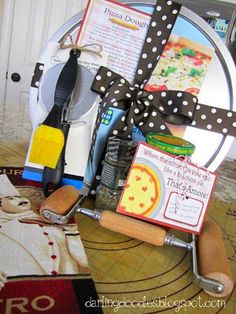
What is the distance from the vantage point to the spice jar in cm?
46

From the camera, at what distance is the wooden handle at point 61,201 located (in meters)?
0.41

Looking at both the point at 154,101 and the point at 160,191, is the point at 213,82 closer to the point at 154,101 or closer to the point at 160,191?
the point at 154,101

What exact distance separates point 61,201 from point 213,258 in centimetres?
20

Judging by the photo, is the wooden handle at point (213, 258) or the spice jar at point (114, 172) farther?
the spice jar at point (114, 172)

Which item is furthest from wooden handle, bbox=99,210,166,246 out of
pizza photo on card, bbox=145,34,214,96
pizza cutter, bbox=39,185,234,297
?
pizza photo on card, bbox=145,34,214,96

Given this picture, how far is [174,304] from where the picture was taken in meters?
0.33

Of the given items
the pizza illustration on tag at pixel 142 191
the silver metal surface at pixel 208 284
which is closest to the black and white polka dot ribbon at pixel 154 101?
the pizza illustration on tag at pixel 142 191

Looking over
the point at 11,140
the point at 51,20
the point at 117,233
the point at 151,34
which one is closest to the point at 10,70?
the point at 51,20

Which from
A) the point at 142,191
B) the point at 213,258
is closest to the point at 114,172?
the point at 142,191

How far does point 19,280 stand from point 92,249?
0.12 m

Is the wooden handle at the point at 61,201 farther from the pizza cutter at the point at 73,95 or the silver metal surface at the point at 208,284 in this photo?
the silver metal surface at the point at 208,284

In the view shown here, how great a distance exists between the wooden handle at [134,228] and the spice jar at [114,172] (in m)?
0.06

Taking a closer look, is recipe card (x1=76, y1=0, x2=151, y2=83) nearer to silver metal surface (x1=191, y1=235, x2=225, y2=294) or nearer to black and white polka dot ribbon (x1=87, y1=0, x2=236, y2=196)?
black and white polka dot ribbon (x1=87, y1=0, x2=236, y2=196)

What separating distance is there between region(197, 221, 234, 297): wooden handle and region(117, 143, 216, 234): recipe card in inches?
0.8
